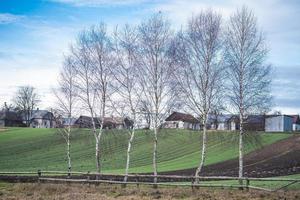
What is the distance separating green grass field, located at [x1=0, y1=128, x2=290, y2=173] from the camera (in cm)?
5175

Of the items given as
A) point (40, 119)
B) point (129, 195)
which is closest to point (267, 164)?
point (129, 195)

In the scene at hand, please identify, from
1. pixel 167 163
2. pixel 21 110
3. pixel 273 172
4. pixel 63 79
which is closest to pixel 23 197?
pixel 63 79

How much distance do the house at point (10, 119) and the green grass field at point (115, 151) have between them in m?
57.7

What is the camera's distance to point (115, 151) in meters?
63.1

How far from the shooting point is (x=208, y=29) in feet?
104

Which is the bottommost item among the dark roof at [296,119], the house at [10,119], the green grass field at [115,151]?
the green grass field at [115,151]

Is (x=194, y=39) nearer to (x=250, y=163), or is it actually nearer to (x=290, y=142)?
(x=250, y=163)

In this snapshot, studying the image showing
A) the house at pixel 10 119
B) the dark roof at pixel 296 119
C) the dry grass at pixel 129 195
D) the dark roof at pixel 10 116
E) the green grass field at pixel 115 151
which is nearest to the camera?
the dry grass at pixel 129 195

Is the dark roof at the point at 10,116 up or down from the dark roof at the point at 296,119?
down

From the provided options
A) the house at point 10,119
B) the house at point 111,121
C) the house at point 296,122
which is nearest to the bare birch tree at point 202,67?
the house at point 111,121

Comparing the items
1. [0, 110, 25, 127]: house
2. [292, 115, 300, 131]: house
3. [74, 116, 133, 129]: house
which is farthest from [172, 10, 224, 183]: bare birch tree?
[0, 110, 25, 127]: house

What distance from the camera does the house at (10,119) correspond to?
138 meters

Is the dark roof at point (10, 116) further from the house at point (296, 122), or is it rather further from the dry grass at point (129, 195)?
the dry grass at point (129, 195)

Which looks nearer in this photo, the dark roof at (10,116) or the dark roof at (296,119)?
the dark roof at (296,119)
